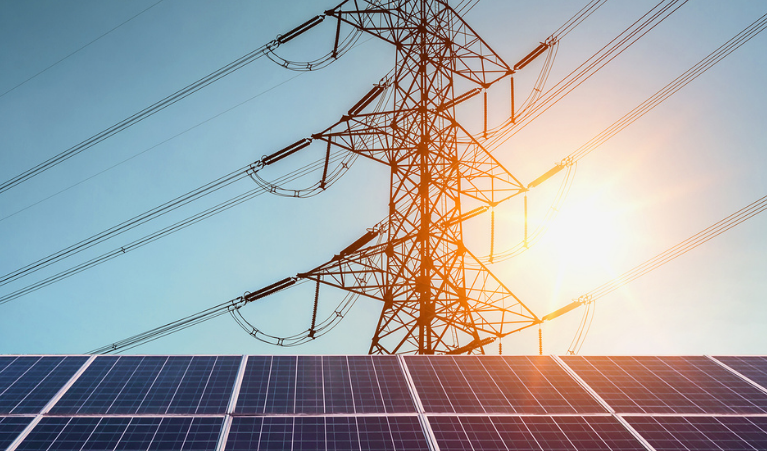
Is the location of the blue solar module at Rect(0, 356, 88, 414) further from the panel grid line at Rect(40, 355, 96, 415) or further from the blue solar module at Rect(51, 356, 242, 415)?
the blue solar module at Rect(51, 356, 242, 415)

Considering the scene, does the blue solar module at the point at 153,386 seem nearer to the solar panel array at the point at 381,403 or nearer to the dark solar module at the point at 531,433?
the solar panel array at the point at 381,403

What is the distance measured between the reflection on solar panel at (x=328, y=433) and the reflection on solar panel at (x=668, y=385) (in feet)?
18.7

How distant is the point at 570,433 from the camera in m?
14.5

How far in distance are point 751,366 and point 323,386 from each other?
1297cm

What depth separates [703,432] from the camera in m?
14.8

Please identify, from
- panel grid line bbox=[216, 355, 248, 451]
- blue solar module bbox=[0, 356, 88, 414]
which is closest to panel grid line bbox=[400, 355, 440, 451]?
panel grid line bbox=[216, 355, 248, 451]

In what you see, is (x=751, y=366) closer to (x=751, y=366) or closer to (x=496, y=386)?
(x=751, y=366)

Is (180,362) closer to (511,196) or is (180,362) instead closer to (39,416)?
(39,416)

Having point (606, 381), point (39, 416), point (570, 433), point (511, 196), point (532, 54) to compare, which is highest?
point (532, 54)

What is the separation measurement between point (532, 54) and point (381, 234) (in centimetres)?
1268

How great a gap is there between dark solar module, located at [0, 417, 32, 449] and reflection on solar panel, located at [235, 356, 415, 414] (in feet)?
16.0

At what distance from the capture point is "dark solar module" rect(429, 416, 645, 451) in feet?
45.7

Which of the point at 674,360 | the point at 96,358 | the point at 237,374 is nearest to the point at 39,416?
the point at 96,358

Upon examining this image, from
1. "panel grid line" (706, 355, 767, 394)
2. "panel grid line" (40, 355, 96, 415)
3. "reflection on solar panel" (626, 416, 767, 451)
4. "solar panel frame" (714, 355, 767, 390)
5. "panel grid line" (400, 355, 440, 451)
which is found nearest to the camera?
"panel grid line" (400, 355, 440, 451)
